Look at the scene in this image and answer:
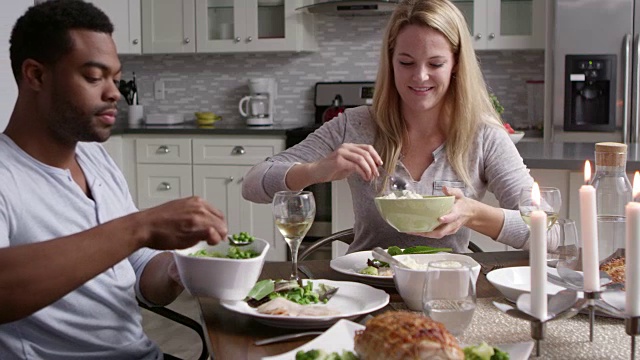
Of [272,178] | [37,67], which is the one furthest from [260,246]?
[272,178]

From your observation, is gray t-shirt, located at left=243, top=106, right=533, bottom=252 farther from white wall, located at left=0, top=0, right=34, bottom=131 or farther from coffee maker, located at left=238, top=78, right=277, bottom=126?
coffee maker, located at left=238, top=78, right=277, bottom=126

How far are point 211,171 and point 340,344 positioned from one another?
146 inches

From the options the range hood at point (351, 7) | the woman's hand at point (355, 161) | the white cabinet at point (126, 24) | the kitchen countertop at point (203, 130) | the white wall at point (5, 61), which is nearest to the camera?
the woman's hand at point (355, 161)

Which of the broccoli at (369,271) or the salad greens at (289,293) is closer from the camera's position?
the salad greens at (289,293)

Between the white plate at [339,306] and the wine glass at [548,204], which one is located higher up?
the wine glass at [548,204]

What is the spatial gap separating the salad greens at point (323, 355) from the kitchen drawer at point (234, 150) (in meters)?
3.64

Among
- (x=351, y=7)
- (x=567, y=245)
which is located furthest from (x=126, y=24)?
(x=567, y=245)

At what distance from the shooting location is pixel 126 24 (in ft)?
17.1

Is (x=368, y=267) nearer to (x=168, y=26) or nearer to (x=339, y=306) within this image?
(x=339, y=306)

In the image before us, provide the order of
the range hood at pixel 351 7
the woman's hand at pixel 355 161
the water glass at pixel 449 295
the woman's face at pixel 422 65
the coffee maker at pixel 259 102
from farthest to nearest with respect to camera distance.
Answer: the coffee maker at pixel 259 102 < the range hood at pixel 351 7 < the woman's face at pixel 422 65 < the woman's hand at pixel 355 161 < the water glass at pixel 449 295

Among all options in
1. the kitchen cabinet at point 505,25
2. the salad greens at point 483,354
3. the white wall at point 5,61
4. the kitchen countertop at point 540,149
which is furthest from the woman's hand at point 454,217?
the kitchen cabinet at point 505,25

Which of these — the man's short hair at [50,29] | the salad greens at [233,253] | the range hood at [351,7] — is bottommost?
the salad greens at [233,253]

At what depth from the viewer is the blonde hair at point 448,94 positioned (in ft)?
7.63

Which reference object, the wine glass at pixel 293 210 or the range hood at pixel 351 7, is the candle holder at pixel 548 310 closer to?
the wine glass at pixel 293 210
